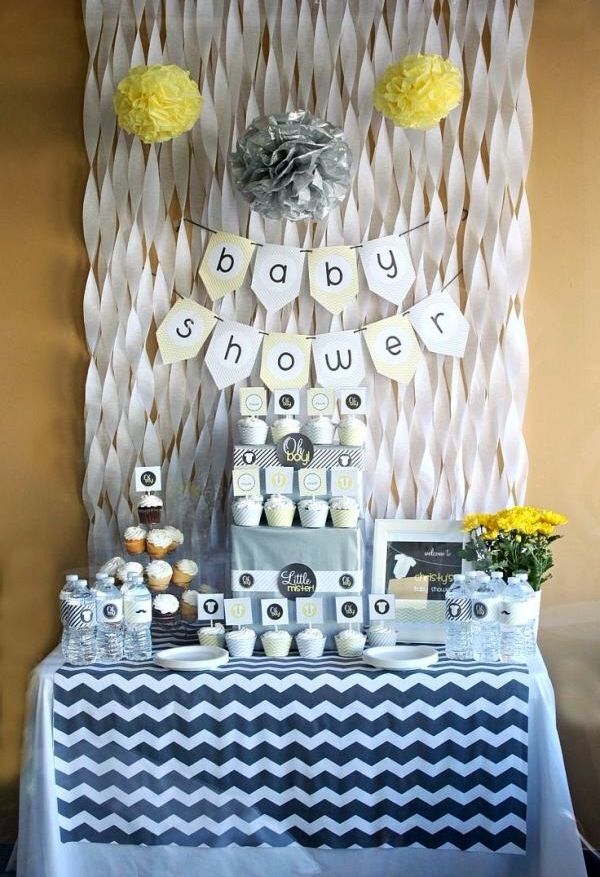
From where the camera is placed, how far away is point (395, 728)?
2236 millimetres

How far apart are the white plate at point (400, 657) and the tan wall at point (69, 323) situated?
1.33 ft

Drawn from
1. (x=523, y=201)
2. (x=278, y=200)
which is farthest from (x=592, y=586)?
(x=278, y=200)

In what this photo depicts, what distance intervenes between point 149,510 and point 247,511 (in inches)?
12.5

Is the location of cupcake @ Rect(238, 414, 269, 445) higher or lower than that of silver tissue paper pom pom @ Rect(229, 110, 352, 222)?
lower

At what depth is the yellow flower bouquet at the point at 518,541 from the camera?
2385mm

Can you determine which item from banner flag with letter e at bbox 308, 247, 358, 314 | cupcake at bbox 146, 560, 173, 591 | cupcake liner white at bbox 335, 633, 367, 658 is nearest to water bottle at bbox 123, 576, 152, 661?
cupcake at bbox 146, 560, 173, 591

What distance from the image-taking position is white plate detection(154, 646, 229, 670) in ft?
7.48

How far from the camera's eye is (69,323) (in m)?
2.76

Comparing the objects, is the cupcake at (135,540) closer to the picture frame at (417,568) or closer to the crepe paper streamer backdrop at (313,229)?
the crepe paper streamer backdrop at (313,229)

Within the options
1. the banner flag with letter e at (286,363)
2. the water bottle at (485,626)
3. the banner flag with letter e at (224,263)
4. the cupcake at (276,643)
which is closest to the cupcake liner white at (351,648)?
the cupcake at (276,643)

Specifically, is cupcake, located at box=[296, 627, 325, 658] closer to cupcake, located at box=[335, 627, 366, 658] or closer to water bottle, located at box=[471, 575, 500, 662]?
cupcake, located at box=[335, 627, 366, 658]

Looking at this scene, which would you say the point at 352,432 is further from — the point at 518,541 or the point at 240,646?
the point at 240,646

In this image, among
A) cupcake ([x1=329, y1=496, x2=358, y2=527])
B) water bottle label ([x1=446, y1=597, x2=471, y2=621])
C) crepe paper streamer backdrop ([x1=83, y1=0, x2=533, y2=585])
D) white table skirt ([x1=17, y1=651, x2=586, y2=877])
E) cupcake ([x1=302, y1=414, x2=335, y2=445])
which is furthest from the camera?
crepe paper streamer backdrop ([x1=83, y1=0, x2=533, y2=585])

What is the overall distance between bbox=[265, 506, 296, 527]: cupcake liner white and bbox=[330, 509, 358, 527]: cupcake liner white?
0.10 m
